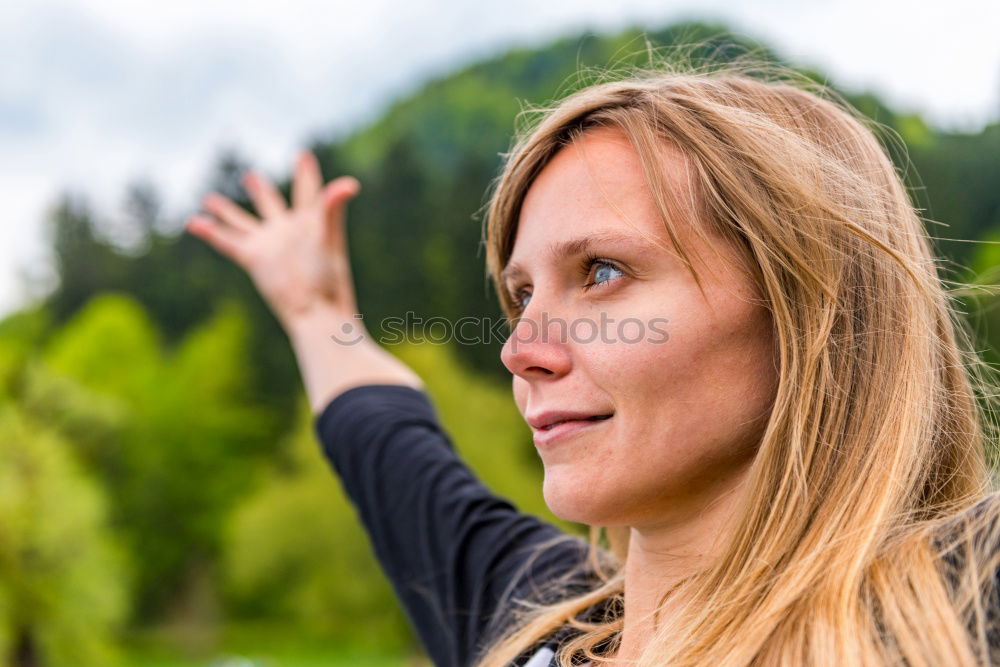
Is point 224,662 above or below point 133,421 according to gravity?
below

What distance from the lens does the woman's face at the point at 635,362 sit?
172 centimetres

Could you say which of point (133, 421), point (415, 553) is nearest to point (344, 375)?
point (415, 553)

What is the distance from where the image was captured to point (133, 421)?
147 ft

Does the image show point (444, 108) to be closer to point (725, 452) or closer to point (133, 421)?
point (133, 421)

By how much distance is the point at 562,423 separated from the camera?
5.97 ft

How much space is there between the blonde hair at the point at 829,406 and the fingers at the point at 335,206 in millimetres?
1426

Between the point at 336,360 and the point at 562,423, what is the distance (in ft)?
4.51

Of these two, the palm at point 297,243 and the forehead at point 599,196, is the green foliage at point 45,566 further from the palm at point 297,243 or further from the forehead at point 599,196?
the forehead at point 599,196

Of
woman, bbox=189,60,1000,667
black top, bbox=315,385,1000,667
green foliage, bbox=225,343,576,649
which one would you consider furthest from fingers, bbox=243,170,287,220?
green foliage, bbox=225,343,576,649

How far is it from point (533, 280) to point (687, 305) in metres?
0.36

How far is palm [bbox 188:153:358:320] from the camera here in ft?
10.5

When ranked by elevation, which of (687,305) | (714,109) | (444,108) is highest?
(444,108)

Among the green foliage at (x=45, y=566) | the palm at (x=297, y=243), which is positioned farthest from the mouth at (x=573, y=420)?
the green foliage at (x=45, y=566)

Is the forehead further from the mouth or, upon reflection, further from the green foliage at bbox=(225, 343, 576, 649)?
the green foliage at bbox=(225, 343, 576, 649)
